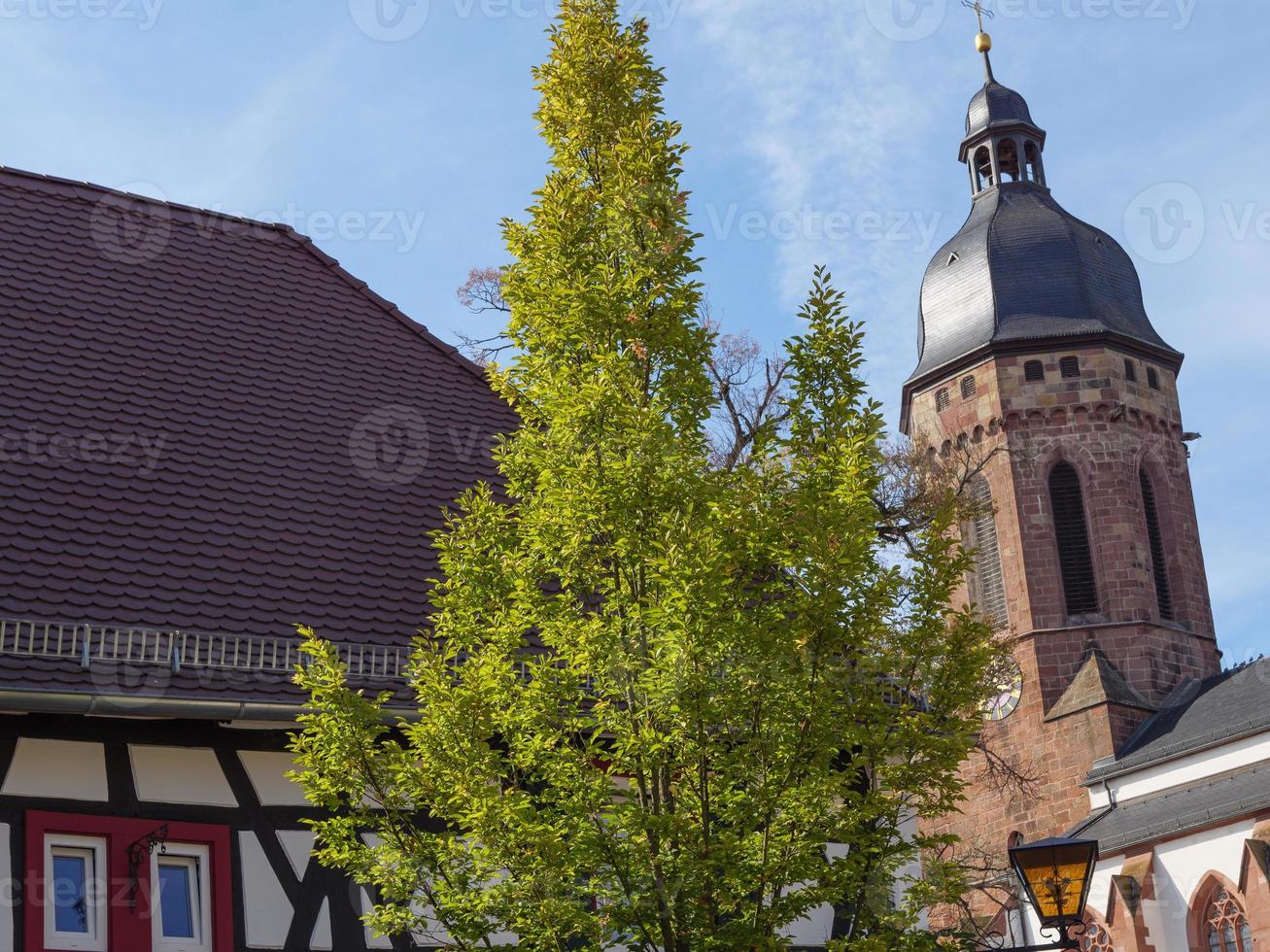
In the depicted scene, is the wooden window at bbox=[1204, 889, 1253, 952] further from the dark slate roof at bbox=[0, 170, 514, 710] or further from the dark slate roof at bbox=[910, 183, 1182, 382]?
the dark slate roof at bbox=[0, 170, 514, 710]

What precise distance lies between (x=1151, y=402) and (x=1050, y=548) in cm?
476

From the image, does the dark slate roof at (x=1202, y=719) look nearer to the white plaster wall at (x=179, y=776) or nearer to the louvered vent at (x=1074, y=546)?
the louvered vent at (x=1074, y=546)

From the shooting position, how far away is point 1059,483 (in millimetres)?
41344

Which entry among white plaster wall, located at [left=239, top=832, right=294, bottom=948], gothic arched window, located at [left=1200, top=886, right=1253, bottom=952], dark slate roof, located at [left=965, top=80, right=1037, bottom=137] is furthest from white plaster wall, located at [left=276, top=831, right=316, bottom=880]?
dark slate roof, located at [left=965, top=80, right=1037, bottom=137]

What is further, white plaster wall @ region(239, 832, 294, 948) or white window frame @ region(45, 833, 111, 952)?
white plaster wall @ region(239, 832, 294, 948)

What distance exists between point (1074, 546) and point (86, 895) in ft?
110

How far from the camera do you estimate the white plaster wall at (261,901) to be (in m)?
9.80

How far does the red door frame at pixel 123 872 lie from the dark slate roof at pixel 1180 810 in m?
25.8

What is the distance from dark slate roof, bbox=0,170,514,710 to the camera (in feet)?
34.8

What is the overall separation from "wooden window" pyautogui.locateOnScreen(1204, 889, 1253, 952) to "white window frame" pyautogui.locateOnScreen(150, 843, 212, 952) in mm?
26677

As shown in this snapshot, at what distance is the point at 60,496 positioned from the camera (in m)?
10.9

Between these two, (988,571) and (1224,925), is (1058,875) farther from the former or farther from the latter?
(988,571)

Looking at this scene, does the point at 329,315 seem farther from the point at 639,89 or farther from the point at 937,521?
the point at 937,521

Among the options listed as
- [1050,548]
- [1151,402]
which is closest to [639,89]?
[1050,548]
